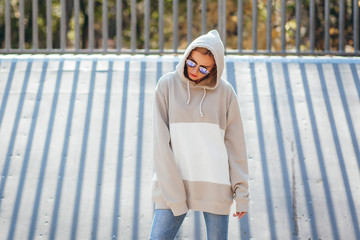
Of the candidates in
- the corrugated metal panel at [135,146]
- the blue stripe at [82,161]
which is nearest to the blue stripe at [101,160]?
the corrugated metal panel at [135,146]

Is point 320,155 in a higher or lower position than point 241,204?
lower

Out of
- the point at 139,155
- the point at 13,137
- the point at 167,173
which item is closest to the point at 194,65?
the point at 167,173

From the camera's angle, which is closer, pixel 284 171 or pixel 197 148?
pixel 197 148

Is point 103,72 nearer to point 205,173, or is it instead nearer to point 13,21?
point 205,173

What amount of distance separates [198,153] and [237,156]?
0.23m

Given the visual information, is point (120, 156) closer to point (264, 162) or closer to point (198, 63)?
point (264, 162)

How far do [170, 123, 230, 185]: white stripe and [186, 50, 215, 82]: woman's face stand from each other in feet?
0.77

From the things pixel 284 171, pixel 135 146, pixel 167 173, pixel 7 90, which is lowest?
pixel 284 171

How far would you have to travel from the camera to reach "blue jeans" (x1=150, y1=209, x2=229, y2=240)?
2732mm

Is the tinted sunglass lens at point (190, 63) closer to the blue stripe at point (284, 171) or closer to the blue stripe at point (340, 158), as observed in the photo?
the blue stripe at point (284, 171)

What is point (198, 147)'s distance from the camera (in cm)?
278

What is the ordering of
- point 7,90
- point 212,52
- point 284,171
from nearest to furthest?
point 212,52
point 284,171
point 7,90

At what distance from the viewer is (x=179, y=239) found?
3934 millimetres

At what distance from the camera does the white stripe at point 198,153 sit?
2.76 metres
